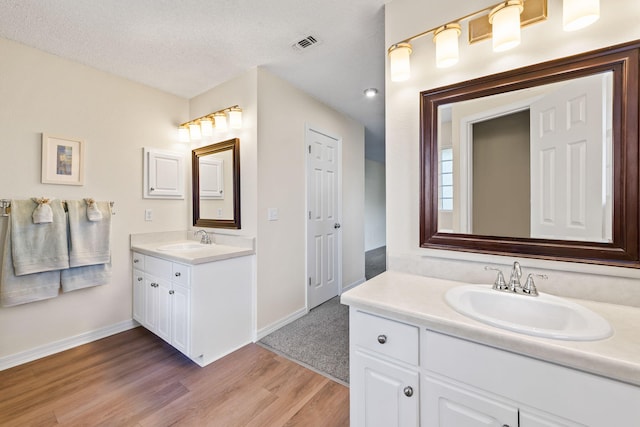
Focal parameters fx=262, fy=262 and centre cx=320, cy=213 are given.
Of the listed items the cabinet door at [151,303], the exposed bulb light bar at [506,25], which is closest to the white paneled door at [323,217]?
the cabinet door at [151,303]

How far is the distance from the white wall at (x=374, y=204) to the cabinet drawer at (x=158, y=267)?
16.0ft

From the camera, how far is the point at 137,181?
2.54 metres

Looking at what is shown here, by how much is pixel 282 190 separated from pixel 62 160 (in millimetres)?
1768

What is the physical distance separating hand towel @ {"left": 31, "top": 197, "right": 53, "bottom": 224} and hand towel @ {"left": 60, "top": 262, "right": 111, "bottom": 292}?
1.41 feet

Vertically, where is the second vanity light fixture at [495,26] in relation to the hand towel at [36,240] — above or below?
above

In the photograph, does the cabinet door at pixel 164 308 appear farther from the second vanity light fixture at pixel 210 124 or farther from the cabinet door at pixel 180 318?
the second vanity light fixture at pixel 210 124

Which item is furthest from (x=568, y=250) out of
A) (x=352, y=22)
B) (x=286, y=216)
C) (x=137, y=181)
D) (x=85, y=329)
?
(x=85, y=329)

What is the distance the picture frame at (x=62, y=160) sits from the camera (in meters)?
2.02

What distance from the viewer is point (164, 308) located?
2090 millimetres

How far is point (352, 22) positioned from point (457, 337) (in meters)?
1.88

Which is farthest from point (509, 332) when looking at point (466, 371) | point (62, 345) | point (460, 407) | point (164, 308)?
point (62, 345)

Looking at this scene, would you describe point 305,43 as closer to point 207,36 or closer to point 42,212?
point 207,36

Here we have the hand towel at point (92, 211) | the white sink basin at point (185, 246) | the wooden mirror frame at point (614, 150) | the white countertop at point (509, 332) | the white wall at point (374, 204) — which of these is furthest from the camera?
the white wall at point (374, 204)

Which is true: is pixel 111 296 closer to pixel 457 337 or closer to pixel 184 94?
pixel 184 94
